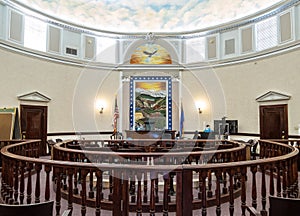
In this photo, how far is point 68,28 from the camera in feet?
37.9

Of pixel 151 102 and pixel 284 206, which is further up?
pixel 151 102

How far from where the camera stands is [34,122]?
33.3 ft

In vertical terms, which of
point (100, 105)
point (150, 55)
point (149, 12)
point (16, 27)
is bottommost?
point (100, 105)

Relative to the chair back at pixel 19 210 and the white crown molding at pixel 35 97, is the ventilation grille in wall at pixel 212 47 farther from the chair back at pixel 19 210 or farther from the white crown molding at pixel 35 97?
the chair back at pixel 19 210

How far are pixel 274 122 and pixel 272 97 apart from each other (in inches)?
37.6

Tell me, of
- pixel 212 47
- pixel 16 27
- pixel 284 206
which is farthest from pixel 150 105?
pixel 284 206

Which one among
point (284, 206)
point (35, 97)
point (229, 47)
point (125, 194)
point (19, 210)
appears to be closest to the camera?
point (19, 210)

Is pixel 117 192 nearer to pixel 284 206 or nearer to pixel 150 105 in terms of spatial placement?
pixel 284 206

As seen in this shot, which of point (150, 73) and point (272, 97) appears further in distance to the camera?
point (150, 73)

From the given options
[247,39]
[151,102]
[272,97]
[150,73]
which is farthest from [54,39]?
[272,97]

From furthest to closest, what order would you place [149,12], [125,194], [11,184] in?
[149,12]
[11,184]
[125,194]

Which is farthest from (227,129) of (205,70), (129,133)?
(129,133)

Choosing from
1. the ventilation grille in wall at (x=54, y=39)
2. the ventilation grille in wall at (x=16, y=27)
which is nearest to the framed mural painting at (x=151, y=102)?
the ventilation grille in wall at (x=54, y=39)

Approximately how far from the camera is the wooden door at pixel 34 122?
383 inches
